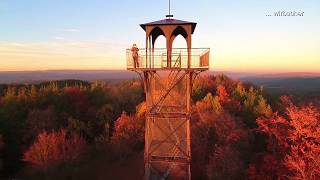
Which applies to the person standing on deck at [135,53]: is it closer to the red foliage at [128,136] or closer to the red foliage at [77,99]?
the red foliage at [128,136]

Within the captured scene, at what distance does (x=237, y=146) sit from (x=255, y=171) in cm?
431

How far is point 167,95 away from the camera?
20531 millimetres

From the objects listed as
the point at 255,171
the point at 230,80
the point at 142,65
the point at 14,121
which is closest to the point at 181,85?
the point at 142,65

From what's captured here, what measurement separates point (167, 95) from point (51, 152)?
2028 cm

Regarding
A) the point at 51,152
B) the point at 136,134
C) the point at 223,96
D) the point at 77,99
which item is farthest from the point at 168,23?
the point at 77,99

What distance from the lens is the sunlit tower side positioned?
18.1 metres

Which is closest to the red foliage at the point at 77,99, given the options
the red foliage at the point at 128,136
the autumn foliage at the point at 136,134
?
the autumn foliage at the point at 136,134

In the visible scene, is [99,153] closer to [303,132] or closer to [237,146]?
[237,146]

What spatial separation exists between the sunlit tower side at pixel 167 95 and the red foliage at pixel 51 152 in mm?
16347

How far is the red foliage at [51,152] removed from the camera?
35.6m

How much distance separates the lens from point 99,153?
40.4 m

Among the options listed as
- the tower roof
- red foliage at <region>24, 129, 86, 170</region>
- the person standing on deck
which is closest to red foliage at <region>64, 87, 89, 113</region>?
red foliage at <region>24, 129, 86, 170</region>

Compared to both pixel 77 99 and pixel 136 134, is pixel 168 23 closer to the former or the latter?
pixel 136 134

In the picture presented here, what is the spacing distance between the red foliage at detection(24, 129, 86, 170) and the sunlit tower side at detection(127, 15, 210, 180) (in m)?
16.3
